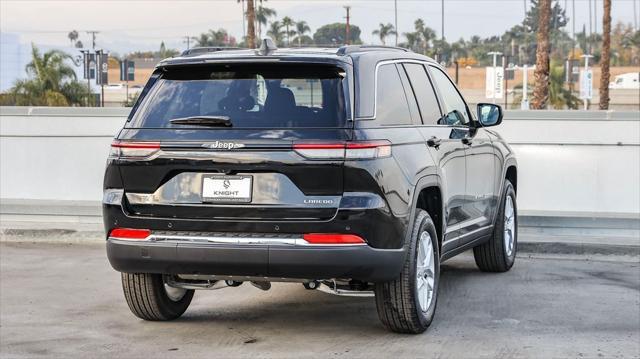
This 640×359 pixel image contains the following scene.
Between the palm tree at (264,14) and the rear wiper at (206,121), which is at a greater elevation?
the palm tree at (264,14)

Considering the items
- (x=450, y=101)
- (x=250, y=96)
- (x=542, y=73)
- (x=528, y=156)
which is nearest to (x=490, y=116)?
(x=450, y=101)

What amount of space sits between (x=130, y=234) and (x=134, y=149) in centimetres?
53

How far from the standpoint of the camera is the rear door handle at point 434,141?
7.44m

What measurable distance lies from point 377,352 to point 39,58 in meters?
52.5

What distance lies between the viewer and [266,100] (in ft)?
21.8

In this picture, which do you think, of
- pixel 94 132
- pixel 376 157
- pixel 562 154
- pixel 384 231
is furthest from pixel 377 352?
pixel 94 132

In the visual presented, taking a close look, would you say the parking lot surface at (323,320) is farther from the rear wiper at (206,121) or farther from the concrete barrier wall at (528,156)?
the concrete barrier wall at (528,156)

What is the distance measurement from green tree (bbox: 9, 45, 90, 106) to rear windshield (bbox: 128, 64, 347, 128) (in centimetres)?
4989

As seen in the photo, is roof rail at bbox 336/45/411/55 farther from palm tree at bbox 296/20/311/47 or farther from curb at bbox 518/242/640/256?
palm tree at bbox 296/20/311/47

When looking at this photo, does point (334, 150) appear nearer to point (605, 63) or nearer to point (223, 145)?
point (223, 145)

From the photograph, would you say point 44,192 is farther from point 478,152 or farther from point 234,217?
point 234,217

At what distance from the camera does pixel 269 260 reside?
21.1 feet

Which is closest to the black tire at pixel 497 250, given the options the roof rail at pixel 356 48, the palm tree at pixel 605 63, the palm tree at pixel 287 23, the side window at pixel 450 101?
the side window at pixel 450 101

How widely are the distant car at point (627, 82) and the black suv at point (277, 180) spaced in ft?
366
